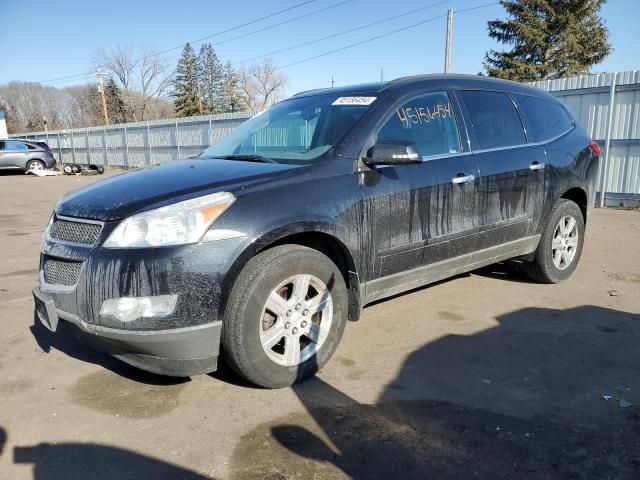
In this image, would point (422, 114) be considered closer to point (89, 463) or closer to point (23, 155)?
point (89, 463)

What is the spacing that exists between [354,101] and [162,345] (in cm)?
221

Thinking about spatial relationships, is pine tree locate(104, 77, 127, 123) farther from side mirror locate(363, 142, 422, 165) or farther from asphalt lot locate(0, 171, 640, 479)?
side mirror locate(363, 142, 422, 165)

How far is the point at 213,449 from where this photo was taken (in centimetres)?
252

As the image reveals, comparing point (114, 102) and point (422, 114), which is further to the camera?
point (114, 102)

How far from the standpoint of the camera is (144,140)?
2402 centimetres

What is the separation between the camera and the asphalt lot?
2.39m

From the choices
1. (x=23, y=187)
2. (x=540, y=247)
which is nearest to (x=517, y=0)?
(x=23, y=187)

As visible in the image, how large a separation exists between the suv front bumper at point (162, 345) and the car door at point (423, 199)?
122 centimetres

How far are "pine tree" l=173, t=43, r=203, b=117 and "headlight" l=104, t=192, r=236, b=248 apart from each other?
5655cm

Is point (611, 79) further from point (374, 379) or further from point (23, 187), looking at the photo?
point (23, 187)

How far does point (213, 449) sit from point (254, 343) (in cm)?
59

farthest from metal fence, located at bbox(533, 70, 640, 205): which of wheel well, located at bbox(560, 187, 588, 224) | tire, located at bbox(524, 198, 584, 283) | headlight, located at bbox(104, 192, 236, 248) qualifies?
headlight, located at bbox(104, 192, 236, 248)

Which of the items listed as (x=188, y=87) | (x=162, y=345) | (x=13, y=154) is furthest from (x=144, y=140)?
(x=188, y=87)

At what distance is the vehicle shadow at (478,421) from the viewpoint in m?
2.35
